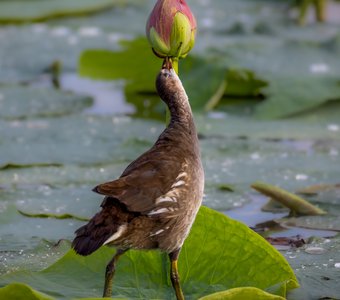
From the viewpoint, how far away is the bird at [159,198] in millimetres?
2135

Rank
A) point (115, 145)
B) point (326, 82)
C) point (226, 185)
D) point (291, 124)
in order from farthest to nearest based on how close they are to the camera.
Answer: point (326, 82) → point (291, 124) → point (115, 145) → point (226, 185)

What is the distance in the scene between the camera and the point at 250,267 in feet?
8.19

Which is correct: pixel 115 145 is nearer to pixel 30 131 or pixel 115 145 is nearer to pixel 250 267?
pixel 30 131

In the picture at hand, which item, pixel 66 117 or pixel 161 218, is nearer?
pixel 161 218

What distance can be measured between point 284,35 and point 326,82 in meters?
1.11

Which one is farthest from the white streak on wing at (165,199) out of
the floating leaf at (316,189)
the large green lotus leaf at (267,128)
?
the large green lotus leaf at (267,128)

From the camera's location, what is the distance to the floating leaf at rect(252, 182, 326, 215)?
10.2 feet

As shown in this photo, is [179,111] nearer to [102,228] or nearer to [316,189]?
[102,228]

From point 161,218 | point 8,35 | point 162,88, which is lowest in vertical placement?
point 8,35

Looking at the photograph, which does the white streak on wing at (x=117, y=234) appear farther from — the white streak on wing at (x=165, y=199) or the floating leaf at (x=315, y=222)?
the floating leaf at (x=315, y=222)

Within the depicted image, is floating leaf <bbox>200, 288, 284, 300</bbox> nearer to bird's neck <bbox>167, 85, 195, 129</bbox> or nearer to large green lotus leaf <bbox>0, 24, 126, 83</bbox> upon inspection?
bird's neck <bbox>167, 85, 195, 129</bbox>

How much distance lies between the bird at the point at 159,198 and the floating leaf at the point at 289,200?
0.77 m

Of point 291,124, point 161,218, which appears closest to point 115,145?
point 291,124

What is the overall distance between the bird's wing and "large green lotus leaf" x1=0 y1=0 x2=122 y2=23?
12.4 feet
